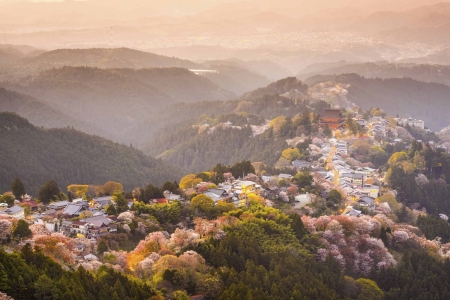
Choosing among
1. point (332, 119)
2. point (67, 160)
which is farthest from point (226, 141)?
point (67, 160)

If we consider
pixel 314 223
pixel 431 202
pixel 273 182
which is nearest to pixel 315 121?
pixel 431 202

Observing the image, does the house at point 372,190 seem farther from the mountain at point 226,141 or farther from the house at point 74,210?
the house at point 74,210

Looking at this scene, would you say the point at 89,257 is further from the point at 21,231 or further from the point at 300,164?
the point at 300,164

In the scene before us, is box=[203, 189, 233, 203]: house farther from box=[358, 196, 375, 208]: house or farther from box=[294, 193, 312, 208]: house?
box=[358, 196, 375, 208]: house

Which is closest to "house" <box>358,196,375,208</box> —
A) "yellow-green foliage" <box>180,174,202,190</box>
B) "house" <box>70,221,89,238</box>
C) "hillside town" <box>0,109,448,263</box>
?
"hillside town" <box>0,109,448,263</box>

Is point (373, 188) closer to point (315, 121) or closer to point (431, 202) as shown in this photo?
point (431, 202)

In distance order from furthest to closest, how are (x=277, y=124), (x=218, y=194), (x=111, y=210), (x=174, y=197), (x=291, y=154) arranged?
(x=277, y=124)
(x=291, y=154)
(x=218, y=194)
(x=174, y=197)
(x=111, y=210)
